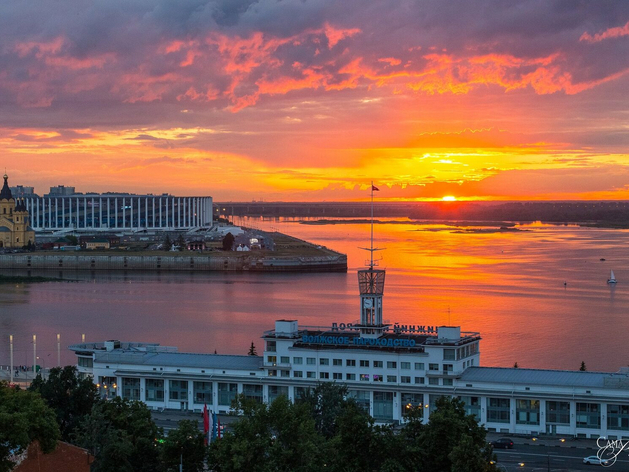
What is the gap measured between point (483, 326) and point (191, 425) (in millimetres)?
20104

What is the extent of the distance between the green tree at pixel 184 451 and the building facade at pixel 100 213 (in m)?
73.2

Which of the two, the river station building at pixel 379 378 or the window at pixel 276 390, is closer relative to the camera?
the river station building at pixel 379 378

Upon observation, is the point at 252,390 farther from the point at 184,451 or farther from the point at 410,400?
the point at 184,451

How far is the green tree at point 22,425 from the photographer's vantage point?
38.9ft

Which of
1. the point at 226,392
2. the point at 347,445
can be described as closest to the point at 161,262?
the point at 226,392

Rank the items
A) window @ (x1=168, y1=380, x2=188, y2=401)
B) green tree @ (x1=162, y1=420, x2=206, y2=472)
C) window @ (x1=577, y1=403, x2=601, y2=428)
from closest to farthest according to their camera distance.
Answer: green tree @ (x1=162, y1=420, x2=206, y2=472) < window @ (x1=577, y1=403, x2=601, y2=428) < window @ (x1=168, y1=380, x2=188, y2=401)

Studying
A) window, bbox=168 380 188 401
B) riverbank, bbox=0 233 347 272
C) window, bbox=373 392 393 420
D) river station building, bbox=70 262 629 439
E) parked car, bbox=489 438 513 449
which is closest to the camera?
parked car, bbox=489 438 513 449

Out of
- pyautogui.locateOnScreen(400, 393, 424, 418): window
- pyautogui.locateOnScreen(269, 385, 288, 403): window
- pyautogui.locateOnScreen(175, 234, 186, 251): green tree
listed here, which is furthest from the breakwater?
pyautogui.locateOnScreen(400, 393, 424, 418): window

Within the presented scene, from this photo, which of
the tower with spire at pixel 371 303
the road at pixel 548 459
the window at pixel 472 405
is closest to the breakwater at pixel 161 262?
the tower with spire at pixel 371 303

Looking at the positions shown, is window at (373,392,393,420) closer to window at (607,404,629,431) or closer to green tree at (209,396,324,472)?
window at (607,404,629,431)

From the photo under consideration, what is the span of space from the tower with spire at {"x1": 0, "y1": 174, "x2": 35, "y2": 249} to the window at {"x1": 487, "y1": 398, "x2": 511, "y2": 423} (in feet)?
188

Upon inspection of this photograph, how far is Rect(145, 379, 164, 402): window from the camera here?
756 inches

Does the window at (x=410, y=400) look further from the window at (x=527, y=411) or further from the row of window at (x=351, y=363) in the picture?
the window at (x=527, y=411)

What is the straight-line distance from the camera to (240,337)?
29562 mm
